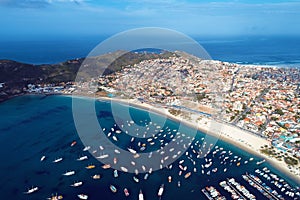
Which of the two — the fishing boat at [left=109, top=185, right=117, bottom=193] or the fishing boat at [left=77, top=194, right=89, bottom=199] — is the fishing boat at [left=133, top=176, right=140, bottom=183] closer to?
the fishing boat at [left=109, top=185, right=117, bottom=193]

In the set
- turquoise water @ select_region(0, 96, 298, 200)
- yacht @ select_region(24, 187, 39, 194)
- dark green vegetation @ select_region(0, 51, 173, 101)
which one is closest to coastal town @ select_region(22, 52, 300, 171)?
dark green vegetation @ select_region(0, 51, 173, 101)

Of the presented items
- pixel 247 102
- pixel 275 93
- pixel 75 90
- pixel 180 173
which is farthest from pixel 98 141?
pixel 275 93

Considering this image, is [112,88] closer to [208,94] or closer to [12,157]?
[208,94]

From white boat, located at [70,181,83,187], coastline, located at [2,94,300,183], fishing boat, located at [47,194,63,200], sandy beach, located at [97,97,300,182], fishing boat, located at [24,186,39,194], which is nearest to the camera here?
fishing boat, located at [47,194,63,200]

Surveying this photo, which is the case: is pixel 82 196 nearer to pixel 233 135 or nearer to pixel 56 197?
pixel 56 197

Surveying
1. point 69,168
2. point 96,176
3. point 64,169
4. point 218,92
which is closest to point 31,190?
point 64,169
